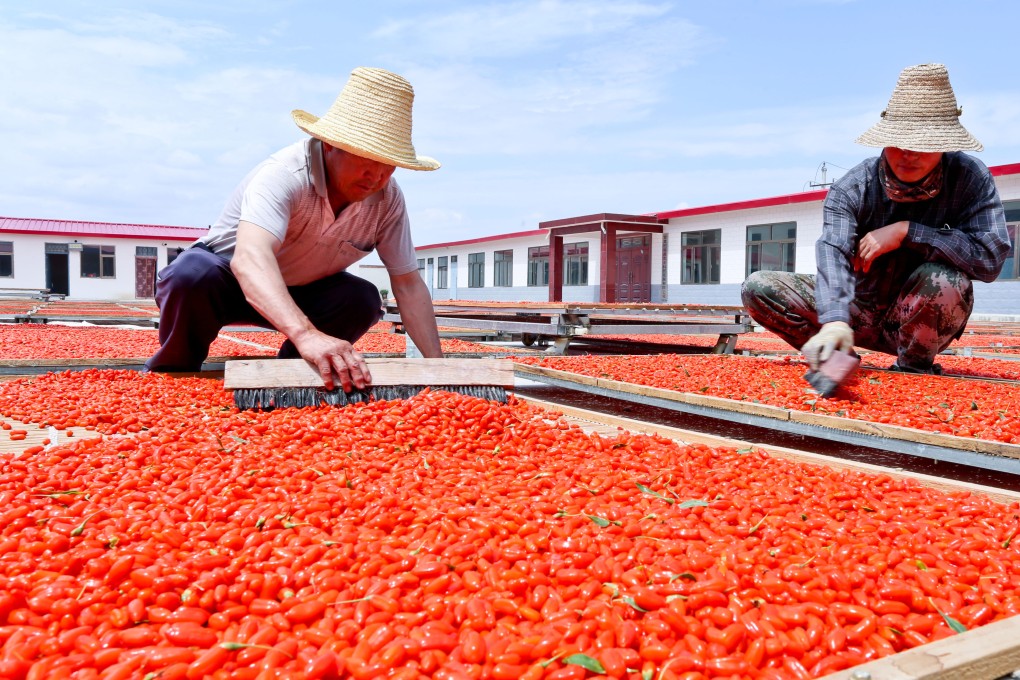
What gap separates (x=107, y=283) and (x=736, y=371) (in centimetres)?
3604

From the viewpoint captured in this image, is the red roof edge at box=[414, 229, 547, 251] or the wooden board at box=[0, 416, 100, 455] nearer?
the wooden board at box=[0, 416, 100, 455]

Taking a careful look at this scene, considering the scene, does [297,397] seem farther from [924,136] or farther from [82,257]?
[82,257]

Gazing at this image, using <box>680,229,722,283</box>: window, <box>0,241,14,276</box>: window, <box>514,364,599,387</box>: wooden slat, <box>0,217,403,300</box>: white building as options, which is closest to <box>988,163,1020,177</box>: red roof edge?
<box>680,229,722,283</box>: window

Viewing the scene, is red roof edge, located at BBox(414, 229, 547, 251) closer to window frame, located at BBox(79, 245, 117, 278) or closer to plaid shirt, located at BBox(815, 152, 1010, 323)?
window frame, located at BBox(79, 245, 117, 278)

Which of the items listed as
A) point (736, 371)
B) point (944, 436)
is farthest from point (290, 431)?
point (736, 371)

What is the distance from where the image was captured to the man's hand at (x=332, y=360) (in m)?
3.05

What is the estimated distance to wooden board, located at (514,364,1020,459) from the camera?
2596mm

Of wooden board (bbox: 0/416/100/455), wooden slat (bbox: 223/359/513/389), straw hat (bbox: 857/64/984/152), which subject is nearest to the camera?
wooden board (bbox: 0/416/100/455)

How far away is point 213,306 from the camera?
13.0 feet

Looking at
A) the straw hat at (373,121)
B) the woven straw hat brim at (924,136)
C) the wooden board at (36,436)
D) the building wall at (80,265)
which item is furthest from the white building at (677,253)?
the building wall at (80,265)

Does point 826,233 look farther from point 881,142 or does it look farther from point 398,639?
point 398,639

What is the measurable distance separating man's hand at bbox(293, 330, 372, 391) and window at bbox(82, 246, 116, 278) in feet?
118

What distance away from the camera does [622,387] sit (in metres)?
4.04

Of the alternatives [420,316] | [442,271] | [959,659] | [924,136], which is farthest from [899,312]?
[442,271]
